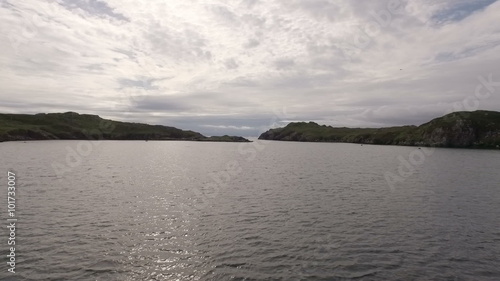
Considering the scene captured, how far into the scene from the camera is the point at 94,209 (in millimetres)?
40281

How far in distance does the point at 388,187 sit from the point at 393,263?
39225 mm

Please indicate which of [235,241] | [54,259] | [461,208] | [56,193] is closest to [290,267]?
[235,241]

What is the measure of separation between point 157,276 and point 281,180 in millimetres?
49877

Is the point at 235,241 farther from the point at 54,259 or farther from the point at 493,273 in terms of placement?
the point at 493,273

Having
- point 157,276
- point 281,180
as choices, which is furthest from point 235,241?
point 281,180

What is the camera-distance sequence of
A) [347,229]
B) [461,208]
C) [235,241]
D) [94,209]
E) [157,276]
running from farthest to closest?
[461,208], [94,209], [347,229], [235,241], [157,276]

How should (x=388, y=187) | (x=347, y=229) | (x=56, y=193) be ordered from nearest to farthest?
(x=347, y=229) → (x=56, y=193) → (x=388, y=187)

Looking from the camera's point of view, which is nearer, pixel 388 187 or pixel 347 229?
pixel 347 229

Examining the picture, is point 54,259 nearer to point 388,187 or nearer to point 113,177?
point 113,177

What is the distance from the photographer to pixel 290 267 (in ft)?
79.8

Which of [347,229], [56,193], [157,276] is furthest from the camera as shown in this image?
[56,193]

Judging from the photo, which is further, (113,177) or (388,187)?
(113,177)

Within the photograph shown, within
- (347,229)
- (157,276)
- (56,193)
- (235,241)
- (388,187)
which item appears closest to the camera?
(157,276)

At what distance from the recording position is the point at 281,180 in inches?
2756
